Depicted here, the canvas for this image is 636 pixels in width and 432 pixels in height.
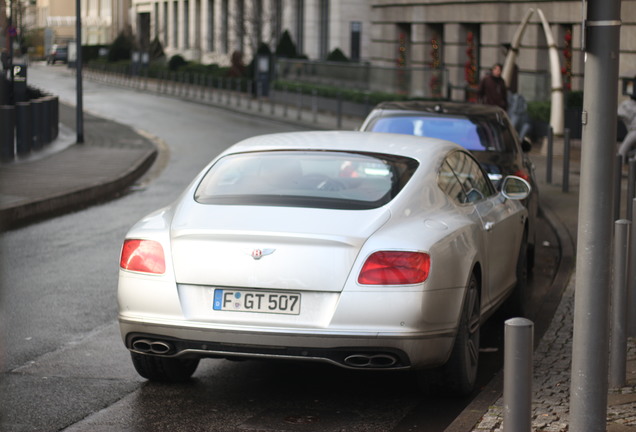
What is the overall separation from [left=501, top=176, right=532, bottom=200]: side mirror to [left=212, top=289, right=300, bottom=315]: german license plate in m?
2.62

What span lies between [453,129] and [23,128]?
11.4m

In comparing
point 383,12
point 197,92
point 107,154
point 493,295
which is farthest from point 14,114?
point 197,92

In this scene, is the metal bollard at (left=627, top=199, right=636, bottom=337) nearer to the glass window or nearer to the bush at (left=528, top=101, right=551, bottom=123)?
the glass window

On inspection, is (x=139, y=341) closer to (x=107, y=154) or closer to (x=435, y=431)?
(x=435, y=431)

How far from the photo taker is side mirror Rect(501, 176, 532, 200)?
25.6 ft

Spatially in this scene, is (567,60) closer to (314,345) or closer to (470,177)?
(470,177)

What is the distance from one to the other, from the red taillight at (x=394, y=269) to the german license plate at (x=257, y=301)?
0.36 metres

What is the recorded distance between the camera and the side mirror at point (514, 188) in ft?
25.6

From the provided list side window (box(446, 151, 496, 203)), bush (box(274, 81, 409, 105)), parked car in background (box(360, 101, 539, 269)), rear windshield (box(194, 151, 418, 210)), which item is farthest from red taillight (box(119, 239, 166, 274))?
bush (box(274, 81, 409, 105))

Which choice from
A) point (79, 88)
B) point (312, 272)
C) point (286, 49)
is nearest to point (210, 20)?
point (286, 49)

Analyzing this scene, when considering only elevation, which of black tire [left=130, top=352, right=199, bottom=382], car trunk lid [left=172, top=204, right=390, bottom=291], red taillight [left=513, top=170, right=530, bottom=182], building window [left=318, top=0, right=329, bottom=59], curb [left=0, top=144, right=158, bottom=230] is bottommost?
curb [left=0, top=144, right=158, bottom=230]

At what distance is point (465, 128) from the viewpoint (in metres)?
11.2

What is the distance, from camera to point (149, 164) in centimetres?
2075

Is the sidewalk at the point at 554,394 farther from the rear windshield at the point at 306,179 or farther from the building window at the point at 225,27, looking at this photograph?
the building window at the point at 225,27
